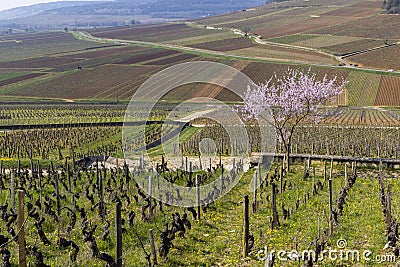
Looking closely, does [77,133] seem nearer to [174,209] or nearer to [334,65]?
[174,209]

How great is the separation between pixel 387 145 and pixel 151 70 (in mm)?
61538

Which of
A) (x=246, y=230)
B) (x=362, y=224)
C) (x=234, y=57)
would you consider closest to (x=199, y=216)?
(x=246, y=230)

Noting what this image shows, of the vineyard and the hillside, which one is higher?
the hillside

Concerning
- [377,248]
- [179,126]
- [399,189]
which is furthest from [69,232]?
[179,126]

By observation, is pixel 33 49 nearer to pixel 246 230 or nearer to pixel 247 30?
pixel 247 30

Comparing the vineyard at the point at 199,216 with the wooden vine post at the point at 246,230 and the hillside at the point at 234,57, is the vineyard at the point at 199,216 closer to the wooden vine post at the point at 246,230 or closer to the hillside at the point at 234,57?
the wooden vine post at the point at 246,230

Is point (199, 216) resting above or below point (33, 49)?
below

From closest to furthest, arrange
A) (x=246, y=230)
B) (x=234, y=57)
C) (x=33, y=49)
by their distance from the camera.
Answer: (x=246, y=230), (x=234, y=57), (x=33, y=49)

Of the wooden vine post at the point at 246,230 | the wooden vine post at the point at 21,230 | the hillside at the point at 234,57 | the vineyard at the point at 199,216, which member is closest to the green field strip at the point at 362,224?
the vineyard at the point at 199,216

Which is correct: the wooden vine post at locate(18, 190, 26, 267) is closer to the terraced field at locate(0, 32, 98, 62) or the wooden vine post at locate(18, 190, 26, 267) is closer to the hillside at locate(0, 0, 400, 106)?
the hillside at locate(0, 0, 400, 106)

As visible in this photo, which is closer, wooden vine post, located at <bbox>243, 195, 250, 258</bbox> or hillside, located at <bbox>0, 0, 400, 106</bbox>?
wooden vine post, located at <bbox>243, 195, 250, 258</bbox>

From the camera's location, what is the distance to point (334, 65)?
3314 inches

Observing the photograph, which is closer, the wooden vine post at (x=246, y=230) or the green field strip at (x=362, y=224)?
the wooden vine post at (x=246, y=230)

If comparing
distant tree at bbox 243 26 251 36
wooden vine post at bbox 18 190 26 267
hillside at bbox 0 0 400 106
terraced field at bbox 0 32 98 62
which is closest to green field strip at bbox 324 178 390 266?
wooden vine post at bbox 18 190 26 267
